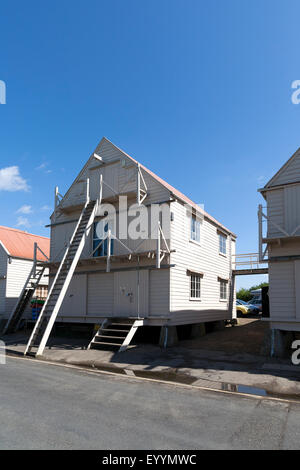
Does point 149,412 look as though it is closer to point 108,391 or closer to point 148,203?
point 108,391

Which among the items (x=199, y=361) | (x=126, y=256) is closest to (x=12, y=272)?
(x=126, y=256)

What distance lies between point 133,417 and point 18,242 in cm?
2215

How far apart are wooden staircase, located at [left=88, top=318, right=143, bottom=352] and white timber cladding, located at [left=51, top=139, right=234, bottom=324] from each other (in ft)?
1.94

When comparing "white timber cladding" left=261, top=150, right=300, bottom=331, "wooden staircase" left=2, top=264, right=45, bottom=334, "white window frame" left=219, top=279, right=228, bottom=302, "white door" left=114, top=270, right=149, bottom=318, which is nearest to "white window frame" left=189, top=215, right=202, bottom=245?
"white door" left=114, top=270, right=149, bottom=318

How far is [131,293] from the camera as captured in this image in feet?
52.1

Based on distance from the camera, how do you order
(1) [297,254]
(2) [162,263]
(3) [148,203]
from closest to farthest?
1. (1) [297,254]
2. (2) [162,263]
3. (3) [148,203]

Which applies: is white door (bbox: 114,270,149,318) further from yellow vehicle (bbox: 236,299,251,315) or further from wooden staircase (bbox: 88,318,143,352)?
yellow vehicle (bbox: 236,299,251,315)

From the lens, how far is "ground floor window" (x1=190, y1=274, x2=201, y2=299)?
17.2 metres

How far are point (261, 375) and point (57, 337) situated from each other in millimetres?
11706

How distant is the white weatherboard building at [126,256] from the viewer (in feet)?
49.4

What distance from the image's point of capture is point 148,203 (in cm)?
1630

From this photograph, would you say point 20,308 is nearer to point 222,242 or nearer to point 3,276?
point 3,276
